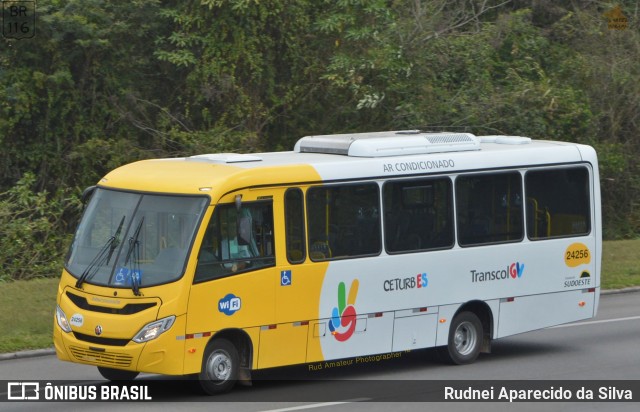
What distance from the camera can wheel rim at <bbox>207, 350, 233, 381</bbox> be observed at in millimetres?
12570

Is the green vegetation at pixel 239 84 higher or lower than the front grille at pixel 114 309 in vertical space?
higher

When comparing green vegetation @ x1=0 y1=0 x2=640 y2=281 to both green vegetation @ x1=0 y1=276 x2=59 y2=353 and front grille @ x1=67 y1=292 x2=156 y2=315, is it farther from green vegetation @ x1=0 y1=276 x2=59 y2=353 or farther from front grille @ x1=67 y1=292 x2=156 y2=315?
front grille @ x1=67 y1=292 x2=156 y2=315

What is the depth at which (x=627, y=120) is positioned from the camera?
106 feet

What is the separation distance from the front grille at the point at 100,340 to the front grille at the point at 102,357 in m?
0.10

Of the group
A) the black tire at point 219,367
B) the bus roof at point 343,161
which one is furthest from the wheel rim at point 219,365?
the bus roof at point 343,161

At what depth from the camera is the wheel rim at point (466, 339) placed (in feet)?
49.4

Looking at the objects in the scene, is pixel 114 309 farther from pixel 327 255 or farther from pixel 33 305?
pixel 33 305

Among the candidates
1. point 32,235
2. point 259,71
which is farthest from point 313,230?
point 259,71

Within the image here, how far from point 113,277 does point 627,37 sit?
23322 mm

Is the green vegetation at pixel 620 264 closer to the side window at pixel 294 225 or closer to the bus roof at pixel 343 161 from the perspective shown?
the bus roof at pixel 343 161

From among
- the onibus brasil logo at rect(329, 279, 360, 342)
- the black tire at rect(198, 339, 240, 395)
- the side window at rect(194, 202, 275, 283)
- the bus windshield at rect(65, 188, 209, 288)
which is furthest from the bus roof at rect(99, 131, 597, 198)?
the black tire at rect(198, 339, 240, 395)

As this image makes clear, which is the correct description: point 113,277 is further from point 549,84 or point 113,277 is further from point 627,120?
point 627,120

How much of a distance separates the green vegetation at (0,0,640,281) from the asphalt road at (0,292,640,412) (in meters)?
9.99

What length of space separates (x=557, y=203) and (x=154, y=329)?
21.2 feet
